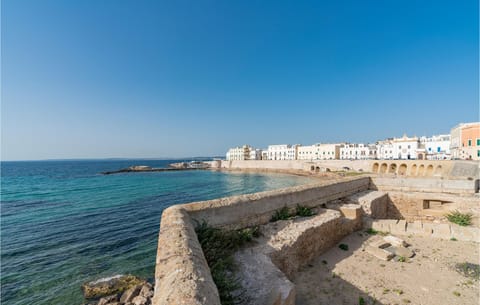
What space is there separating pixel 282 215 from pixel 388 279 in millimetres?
3089

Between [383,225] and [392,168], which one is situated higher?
[392,168]

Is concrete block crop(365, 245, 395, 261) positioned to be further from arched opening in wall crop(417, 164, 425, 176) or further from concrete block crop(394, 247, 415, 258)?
arched opening in wall crop(417, 164, 425, 176)

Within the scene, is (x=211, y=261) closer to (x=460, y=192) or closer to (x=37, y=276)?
(x=37, y=276)

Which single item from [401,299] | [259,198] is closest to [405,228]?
[401,299]

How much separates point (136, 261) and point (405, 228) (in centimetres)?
1119

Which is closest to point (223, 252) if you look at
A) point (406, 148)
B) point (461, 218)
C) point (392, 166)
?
point (461, 218)

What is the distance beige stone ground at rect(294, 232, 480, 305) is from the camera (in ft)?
14.0

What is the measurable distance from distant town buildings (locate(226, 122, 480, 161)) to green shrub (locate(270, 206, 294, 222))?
4102cm

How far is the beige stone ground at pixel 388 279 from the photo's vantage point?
4258 mm

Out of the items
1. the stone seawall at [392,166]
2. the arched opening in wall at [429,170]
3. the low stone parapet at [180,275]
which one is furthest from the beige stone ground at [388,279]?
the arched opening in wall at [429,170]

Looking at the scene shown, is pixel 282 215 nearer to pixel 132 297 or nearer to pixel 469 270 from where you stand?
pixel 469 270

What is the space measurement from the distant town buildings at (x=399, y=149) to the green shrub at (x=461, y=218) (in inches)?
1258

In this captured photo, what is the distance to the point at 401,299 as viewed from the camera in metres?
4.20

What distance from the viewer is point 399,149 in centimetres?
5384
